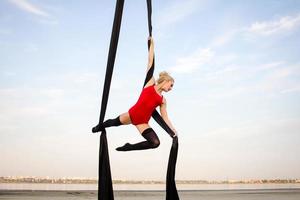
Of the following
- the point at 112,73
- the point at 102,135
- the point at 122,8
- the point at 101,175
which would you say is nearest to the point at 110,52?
the point at 112,73

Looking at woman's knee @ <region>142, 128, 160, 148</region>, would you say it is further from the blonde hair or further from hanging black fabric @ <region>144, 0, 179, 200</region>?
the blonde hair

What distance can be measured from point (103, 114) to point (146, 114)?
0.70 m

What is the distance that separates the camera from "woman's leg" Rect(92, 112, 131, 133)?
6.24 m

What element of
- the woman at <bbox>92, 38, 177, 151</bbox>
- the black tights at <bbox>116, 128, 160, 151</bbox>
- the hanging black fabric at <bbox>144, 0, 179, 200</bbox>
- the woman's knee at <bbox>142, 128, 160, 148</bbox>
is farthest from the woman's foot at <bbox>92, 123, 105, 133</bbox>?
the hanging black fabric at <bbox>144, 0, 179, 200</bbox>

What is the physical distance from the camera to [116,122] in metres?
6.31

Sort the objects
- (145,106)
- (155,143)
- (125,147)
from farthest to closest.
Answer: (145,106), (125,147), (155,143)

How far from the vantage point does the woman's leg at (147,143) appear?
6.06 metres

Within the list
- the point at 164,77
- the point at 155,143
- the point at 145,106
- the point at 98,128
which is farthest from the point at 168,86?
the point at 98,128

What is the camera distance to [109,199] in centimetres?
619

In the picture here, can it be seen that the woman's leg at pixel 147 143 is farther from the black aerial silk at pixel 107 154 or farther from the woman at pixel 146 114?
the black aerial silk at pixel 107 154

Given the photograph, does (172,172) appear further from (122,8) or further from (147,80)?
(122,8)

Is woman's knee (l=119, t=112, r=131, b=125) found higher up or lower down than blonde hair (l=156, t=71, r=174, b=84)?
lower down

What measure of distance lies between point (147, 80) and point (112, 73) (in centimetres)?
62

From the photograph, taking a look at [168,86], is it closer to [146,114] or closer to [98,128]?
[146,114]
